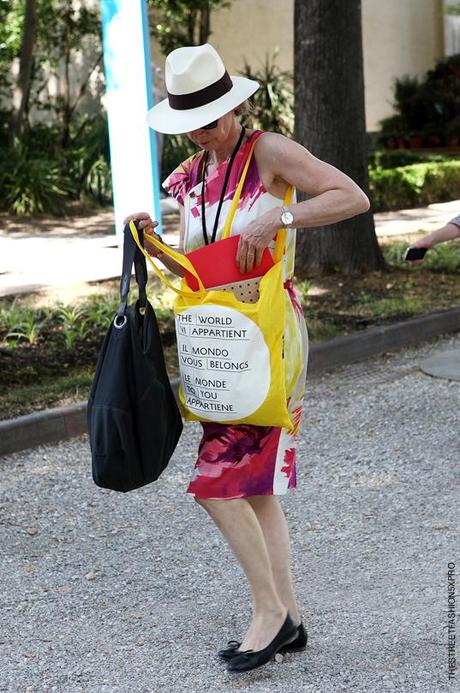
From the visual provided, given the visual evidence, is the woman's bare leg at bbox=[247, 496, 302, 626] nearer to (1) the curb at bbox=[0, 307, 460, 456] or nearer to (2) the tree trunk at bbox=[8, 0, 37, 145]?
(1) the curb at bbox=[0, 307, 460, 456]

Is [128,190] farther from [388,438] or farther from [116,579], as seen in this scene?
[116,579]

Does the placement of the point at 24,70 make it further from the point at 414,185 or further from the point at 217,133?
the point at 217,133

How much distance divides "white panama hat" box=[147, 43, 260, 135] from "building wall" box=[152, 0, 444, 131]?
19558 millimetres

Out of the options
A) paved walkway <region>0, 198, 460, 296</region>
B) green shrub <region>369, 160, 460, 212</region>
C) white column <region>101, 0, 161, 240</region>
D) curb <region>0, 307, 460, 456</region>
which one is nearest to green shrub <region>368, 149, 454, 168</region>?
green shrub <region>369, 160, 460, 212</region>

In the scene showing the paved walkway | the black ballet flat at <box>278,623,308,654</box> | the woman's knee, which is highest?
the woman's knee

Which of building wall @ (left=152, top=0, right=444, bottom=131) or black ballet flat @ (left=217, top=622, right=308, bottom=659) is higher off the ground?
building wall @ (left=152, top=0, right=444, bottom=131)

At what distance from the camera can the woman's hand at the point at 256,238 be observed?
342 cm

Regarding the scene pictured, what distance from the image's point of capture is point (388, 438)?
6395 millimetres

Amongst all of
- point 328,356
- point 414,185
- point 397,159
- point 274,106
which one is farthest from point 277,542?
point 274,106

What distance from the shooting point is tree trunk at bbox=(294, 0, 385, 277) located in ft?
34.7

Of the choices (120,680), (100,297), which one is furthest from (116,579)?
(100,297)

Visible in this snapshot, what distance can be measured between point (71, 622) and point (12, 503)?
1463mm

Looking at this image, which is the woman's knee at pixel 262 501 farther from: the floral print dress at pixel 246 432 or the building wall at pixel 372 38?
the building wall at pixel 372 38

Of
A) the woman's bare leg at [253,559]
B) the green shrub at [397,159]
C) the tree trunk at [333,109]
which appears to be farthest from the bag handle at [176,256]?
the green shrub at [397,159]
